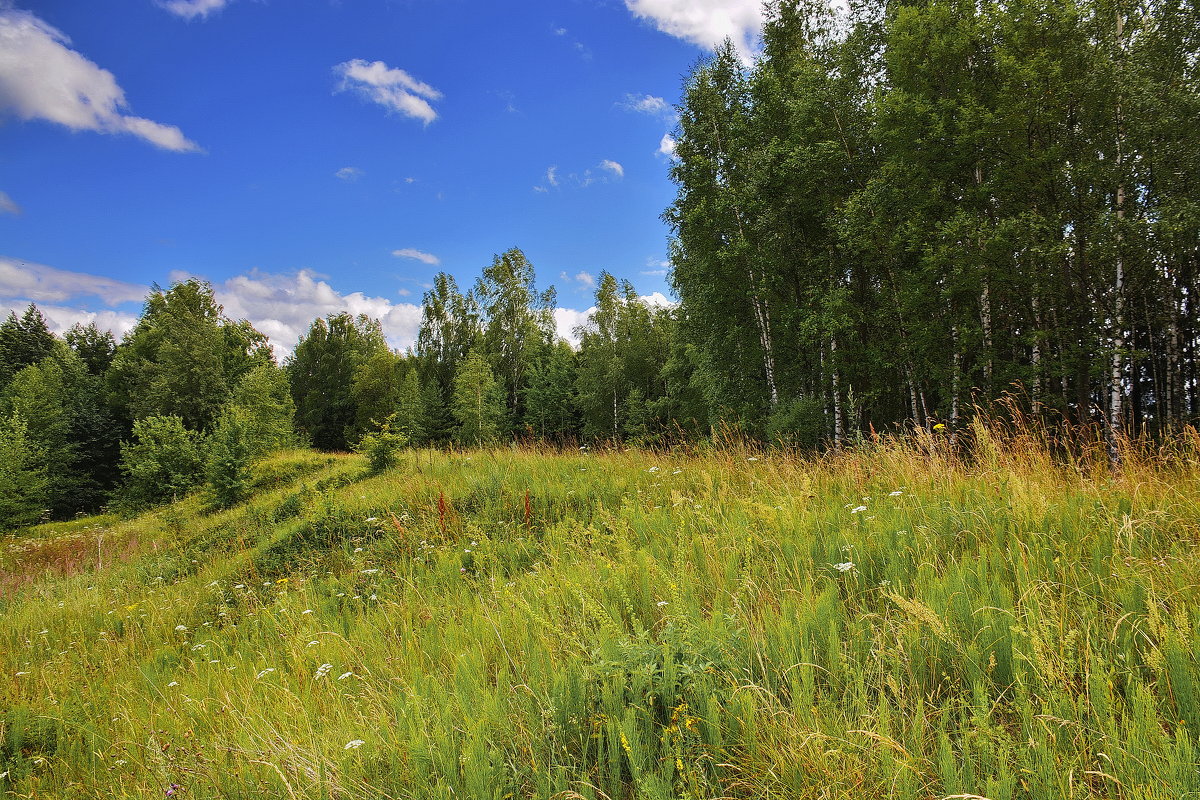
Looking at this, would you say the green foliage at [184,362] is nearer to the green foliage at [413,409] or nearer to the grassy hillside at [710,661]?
the green foliage at [413,409]

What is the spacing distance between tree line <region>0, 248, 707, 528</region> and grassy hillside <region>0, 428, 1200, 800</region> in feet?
65.8

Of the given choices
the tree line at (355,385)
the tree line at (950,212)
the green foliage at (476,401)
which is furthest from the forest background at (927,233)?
the green foliage at (476,401)

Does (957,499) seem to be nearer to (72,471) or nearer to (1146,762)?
(1146,762)

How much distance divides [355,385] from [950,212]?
45775 mm

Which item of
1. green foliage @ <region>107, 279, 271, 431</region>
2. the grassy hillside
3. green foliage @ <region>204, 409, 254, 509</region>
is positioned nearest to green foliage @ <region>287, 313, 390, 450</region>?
green foliage @ <region>107, 279, 271, 431</region>

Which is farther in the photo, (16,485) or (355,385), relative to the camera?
(355,385)

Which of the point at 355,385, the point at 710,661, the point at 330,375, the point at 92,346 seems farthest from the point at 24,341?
the point at 710,661

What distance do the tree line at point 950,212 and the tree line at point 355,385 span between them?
30.4 ft

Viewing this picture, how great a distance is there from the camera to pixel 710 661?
1.87 metres

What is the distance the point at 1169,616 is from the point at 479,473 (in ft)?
23.5

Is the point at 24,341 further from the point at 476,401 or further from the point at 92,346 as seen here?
the point at 476,401

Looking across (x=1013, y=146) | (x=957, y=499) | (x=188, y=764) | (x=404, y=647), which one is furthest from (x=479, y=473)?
(x=1013, y=146)

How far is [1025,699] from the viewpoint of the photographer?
4.92ft

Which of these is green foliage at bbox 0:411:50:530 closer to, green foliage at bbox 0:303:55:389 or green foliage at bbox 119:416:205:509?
green foliage at bbox 119:416:205:509
